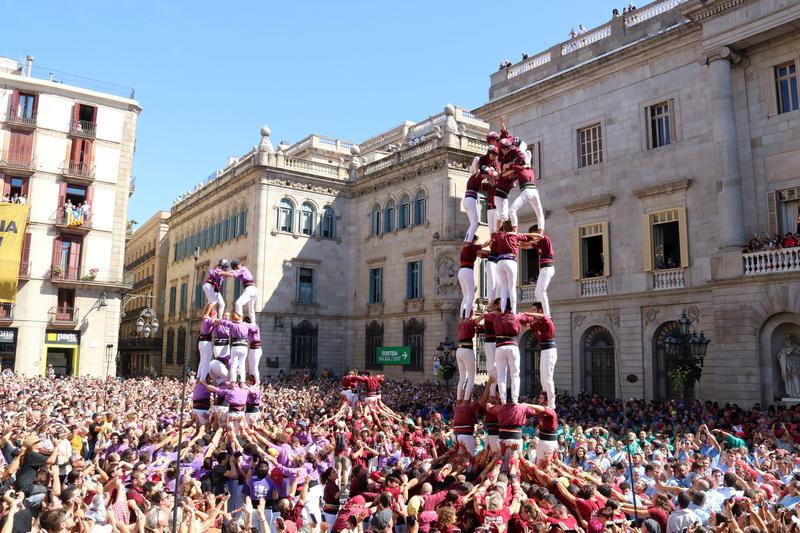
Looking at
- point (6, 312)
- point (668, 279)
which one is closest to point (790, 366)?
point (668, 279)

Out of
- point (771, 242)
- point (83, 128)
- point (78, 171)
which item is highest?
point (83, 128)

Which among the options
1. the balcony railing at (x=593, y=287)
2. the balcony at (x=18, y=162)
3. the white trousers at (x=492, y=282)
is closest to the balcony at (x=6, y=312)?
the balcony at (x=18, y=162)

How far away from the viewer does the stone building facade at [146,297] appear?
56781 mm

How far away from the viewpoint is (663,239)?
2478 centimetres

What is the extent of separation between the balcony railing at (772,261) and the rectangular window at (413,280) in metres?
18.7

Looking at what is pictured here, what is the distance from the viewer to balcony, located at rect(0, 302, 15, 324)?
34.8 metres

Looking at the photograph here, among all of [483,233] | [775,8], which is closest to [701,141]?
[775,8]

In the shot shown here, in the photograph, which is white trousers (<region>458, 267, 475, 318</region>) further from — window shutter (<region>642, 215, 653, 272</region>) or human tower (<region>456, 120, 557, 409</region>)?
window shutter (<region>642, 215, 653, 272</region>)

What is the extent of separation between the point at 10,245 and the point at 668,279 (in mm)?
27556

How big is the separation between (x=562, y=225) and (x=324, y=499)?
793 inches

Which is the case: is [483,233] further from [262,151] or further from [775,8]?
[775,8]

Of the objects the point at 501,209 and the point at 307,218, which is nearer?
the point at 501,209

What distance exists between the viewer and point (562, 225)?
2777cm

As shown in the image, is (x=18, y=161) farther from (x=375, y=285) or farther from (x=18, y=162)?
(x=375, y=285)
